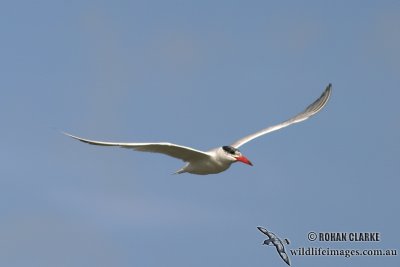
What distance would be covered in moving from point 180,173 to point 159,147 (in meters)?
2.64

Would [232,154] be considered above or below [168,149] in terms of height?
above

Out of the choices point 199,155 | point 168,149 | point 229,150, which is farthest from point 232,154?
point 168,149

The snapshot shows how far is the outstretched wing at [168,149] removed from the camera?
24269mm

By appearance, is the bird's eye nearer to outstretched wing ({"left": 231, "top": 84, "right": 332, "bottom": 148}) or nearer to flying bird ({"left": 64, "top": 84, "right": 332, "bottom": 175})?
flying bird ({"left": 64, "top": 84, "right": 332, "bottom": 175})

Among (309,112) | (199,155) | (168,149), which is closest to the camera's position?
(168,149)

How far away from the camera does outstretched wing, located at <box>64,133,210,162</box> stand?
955 inches

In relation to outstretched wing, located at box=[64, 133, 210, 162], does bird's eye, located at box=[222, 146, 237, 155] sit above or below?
above

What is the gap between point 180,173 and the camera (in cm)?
2855

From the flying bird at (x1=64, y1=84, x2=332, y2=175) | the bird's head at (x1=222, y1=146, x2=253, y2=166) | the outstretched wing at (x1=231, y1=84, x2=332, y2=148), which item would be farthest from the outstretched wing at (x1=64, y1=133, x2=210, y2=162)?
the outstretched wing at (x1=231, y1=84, x2=332, y2=148)

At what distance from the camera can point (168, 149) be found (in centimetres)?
2652

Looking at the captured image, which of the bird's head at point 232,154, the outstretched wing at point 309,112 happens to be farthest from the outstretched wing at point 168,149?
the outstretched wing at point 309,112

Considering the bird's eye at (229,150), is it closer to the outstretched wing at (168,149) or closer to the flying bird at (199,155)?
the flying bird at (199,155)

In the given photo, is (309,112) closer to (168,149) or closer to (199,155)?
(199,155)

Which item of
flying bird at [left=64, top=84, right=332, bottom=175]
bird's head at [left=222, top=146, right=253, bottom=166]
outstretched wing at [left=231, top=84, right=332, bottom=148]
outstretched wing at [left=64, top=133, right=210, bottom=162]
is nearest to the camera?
outstretched wing at [left=64, top=133, right=210, bottom=162]
